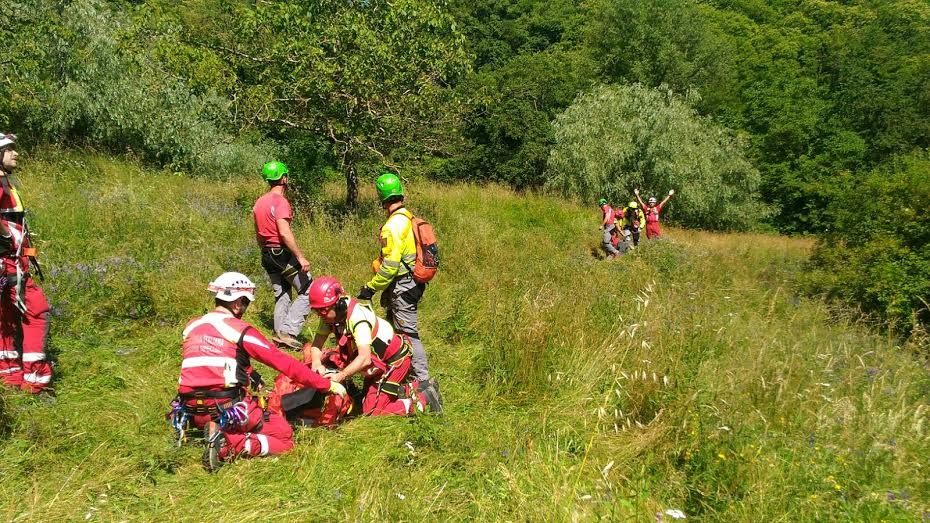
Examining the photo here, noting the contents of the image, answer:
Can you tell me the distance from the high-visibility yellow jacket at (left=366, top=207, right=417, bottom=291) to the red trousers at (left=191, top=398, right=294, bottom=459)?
4.18 feet

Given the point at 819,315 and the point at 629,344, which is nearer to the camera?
the point at 629,344

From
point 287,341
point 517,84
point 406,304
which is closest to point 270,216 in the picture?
point 287,341

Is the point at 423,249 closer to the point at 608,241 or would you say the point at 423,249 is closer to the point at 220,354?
the point at 220,354

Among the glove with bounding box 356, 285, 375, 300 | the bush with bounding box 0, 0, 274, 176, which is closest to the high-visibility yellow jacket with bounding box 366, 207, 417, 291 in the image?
the glove with bounding box 356, 285, 375, 300

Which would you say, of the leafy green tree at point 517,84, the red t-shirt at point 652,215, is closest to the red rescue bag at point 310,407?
the leafy green tree at point 517,84

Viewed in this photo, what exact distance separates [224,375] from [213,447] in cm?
43

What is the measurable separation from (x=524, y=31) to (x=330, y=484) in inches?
2102

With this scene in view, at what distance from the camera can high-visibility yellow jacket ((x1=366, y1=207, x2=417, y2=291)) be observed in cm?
443

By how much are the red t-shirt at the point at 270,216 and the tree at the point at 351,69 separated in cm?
360

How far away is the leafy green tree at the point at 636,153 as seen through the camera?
20.4 meters

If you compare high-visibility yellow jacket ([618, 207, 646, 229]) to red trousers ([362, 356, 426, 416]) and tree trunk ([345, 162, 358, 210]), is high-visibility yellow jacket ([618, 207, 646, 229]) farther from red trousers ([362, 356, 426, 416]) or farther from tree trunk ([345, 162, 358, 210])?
red trousers ([362, 356, 426, 416])

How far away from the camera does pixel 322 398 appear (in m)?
3.95

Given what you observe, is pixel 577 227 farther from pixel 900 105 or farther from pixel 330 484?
pixel 900 105

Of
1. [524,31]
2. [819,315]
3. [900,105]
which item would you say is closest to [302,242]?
[819,315]
